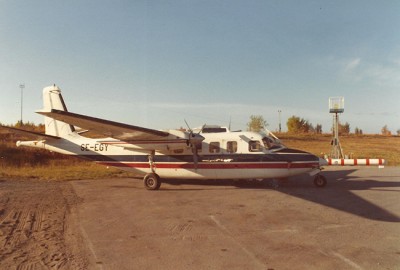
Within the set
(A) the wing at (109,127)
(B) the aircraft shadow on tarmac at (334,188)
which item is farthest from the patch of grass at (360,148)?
(A) the wing at (109,127)

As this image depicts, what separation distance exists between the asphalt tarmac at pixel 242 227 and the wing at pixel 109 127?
255 centimetres

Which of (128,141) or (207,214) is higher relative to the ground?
(128,141)

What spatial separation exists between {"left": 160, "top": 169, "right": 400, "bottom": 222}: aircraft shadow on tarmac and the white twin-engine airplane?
895 mm

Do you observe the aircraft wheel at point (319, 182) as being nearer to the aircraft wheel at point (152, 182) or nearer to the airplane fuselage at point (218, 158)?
the airplane fuselage at point (218, 158)

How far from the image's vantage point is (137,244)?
7188mm

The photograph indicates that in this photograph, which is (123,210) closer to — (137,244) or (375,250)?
(137,244)

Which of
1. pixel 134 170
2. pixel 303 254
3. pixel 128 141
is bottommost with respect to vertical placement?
pixel 303 254

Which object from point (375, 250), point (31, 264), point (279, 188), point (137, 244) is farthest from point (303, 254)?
point (279, 188)

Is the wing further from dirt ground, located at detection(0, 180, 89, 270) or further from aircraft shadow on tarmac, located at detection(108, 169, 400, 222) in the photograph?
dirt ground, located at detection(0, 180, 89, 270)

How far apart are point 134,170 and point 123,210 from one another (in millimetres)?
5859

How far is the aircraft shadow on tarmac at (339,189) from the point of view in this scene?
33.8ft

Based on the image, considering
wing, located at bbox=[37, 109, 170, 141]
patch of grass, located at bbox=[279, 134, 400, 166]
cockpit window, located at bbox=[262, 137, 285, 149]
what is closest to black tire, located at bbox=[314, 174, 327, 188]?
cockpit window, located at bbox=[262, 137, 285, 149]

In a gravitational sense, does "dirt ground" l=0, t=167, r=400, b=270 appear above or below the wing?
below

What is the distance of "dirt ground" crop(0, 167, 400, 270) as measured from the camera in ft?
20.5
